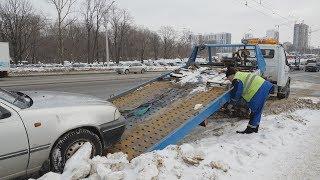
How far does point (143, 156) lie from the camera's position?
4.91m

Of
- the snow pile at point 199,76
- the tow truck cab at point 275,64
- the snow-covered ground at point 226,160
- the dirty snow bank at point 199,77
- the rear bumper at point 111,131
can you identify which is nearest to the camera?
the snow-covered ground at point 226,160

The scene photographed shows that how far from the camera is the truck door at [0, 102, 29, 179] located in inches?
163

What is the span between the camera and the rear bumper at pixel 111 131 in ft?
16.8

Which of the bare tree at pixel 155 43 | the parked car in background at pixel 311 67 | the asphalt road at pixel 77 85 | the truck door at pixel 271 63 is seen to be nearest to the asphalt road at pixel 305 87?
the truck door at pixel 271 63

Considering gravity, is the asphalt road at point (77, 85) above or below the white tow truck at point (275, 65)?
below

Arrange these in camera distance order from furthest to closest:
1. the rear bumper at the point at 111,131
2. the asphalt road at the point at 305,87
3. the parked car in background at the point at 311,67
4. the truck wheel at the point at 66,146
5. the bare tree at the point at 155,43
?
1. the bare tree at the point at 155,43
2. the parked car in background at the point at 311,67
3. the asphalt road at the point at 305,87
4. the rear bumper at the point at 111,131
5. the truck wheel at the point at 66,146

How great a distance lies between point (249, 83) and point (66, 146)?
14.1 ft

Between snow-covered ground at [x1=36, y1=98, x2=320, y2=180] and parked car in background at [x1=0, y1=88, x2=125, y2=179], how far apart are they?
0.81 feet

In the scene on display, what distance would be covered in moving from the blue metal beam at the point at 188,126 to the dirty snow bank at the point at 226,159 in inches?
7.5

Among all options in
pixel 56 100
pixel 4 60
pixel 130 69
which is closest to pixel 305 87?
pixel 56 100

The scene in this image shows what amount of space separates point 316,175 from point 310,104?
6.50m

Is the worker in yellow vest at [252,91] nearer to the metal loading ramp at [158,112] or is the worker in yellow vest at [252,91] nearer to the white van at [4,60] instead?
the metal loading ramp at [158,112]

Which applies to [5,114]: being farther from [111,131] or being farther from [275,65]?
[275,65]

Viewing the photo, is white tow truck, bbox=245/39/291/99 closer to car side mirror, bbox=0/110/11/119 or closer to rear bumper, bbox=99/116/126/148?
rear bumper, bbox=99/116/126/148
